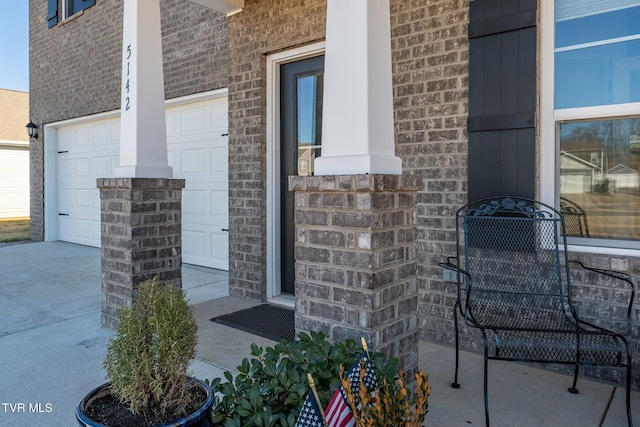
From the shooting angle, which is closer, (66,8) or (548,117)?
(548,117)

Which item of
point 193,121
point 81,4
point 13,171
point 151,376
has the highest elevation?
point 81,4

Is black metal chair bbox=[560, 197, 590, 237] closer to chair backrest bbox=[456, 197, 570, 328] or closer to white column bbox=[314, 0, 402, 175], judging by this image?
chair backrest bbox=[456, 197, 570, 328]

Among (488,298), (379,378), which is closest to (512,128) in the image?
(488,298)

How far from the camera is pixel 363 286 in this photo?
2.13 m

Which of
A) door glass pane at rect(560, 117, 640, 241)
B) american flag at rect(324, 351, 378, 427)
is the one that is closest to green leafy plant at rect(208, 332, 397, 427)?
american flag at rect(324, 351, 378, 427)

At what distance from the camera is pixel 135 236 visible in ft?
11.3

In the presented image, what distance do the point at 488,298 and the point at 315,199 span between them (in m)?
1.49

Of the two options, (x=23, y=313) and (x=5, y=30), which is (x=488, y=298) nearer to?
(x=23, y=313)

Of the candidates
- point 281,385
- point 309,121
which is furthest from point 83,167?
point 281,385

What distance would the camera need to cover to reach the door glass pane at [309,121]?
4227 millimetres

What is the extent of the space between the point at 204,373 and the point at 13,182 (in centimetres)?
1536

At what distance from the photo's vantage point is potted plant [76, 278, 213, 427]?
1.62 meters

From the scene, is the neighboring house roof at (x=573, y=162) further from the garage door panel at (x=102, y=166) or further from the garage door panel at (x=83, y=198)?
the garage door panel at (x=83, y=198)

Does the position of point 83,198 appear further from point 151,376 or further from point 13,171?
point 13,171
